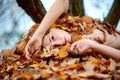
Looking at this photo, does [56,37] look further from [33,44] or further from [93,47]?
[93,47]

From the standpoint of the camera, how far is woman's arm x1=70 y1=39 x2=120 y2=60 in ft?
8.71

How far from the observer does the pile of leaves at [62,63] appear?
2.34 m

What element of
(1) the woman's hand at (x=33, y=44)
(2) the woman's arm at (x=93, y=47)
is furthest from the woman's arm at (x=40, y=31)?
(2) the woman's arm at (x=93, y=47)

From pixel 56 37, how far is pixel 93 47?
367 millimetres

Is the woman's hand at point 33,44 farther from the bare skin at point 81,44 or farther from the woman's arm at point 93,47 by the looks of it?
the woman's arm at point 93,47

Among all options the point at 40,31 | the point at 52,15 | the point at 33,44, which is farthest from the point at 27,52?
the point at 52,15

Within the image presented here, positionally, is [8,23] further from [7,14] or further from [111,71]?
[111,71]

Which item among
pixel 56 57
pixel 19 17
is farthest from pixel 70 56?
pixel 19 17

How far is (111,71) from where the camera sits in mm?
2467

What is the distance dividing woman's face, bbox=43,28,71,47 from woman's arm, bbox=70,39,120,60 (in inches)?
8.1

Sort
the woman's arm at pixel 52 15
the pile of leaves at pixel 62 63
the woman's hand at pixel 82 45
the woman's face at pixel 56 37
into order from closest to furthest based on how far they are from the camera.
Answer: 1. the pile of leaves at pixel 62 63
2. the woman's hand at pixel 82 45
3. the woman's face at pixel 56 37
4. the woman's arm at pixel 52 15

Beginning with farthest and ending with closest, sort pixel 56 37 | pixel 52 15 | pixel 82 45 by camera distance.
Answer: pixel 52 15 < pixel 56 37 < pixel 82 45

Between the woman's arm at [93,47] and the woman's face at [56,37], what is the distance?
0.68 ft

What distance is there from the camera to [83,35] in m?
2.97
